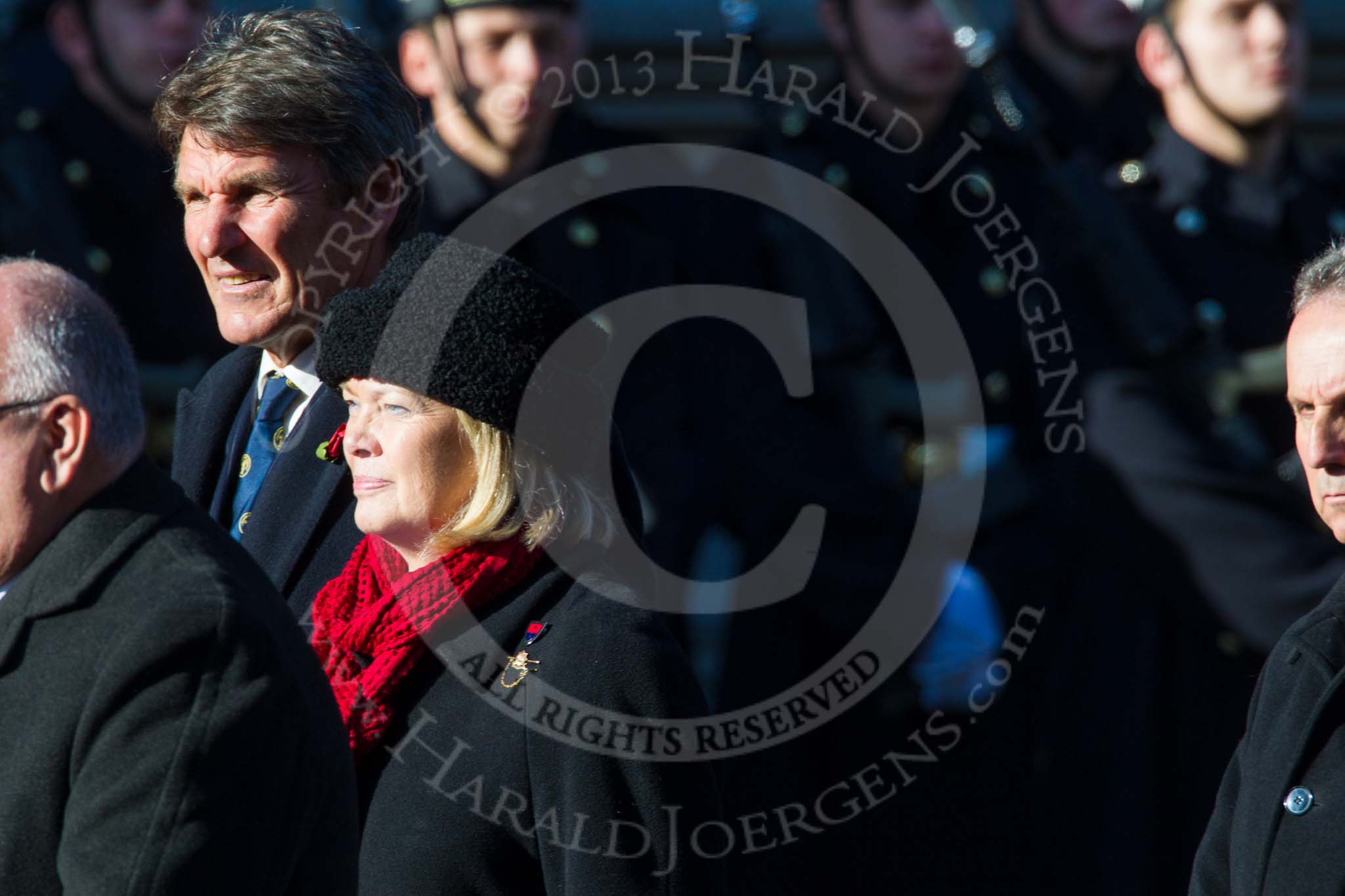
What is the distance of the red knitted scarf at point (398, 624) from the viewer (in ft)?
6.32

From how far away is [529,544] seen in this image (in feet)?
6.39

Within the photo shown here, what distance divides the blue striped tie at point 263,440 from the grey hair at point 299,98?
28 centimetres

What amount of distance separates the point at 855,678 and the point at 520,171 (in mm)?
1191

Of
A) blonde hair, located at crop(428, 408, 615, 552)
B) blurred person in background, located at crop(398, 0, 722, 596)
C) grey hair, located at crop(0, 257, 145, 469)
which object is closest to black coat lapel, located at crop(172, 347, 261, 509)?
blonde hair, located at crop(428, 408, 615, 552)

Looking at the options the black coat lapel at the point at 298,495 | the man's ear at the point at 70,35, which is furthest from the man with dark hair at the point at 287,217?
the man's ear at the point at 70,35

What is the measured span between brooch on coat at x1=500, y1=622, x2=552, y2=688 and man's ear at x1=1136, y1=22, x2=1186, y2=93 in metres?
2.20

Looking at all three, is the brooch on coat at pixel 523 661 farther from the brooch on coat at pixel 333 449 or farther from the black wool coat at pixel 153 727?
the brooch on coat at pixel 333 449

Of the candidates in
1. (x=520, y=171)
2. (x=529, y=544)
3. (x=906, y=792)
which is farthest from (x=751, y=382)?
(x=529, y=544)

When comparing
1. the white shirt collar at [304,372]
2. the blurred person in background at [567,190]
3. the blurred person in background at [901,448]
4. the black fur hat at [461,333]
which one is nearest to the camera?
the black fur hat at [461,333]

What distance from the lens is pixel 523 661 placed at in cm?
188

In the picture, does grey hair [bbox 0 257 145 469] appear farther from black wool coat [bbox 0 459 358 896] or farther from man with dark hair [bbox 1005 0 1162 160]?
man with dark hair [bbox 1005 0 1162 160]

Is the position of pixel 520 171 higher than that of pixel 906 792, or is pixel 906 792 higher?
pixel 520 171

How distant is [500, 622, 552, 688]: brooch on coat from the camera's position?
6.14ft

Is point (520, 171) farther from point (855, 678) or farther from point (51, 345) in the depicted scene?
point (51, 345)
